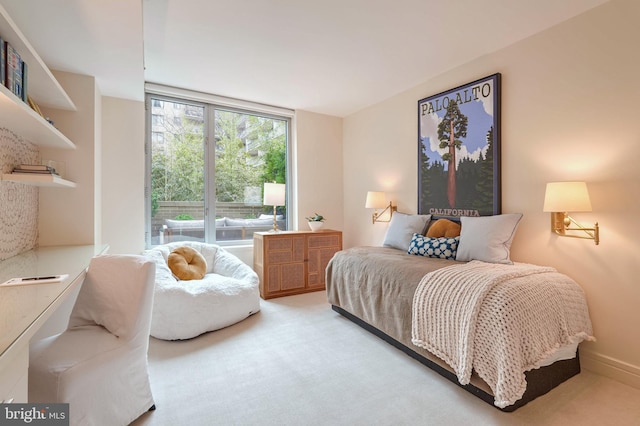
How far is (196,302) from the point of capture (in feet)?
8.11

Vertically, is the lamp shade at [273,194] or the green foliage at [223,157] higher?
the green foliage at [223,157]

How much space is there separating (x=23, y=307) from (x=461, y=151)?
328cm

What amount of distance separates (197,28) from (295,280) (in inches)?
113

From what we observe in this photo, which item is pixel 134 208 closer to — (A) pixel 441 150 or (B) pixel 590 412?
(A) pixel 441 150

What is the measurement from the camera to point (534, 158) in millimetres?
2418

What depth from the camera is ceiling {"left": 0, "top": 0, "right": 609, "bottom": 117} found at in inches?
75.0

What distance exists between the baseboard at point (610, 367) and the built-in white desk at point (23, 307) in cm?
308

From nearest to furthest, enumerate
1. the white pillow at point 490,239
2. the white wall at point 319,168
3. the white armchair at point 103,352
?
the white armchair at point 103,352 < the white pillow at point 490,239 < the white wall at point 319,168

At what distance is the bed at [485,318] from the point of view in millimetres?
1541

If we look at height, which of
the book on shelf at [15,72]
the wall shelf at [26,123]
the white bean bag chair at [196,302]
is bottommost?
the white bean bag chair at [196,302]

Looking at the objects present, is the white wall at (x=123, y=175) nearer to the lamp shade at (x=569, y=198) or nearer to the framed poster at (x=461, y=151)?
the framed poster at (x=461, y=151)

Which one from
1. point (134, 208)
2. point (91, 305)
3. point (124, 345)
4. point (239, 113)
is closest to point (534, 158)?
point (124, 345)

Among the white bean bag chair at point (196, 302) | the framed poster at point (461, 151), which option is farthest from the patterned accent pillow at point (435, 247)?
the white bean bag chair at point (196, 302)

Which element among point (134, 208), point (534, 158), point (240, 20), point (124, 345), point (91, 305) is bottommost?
point (124, 345)
